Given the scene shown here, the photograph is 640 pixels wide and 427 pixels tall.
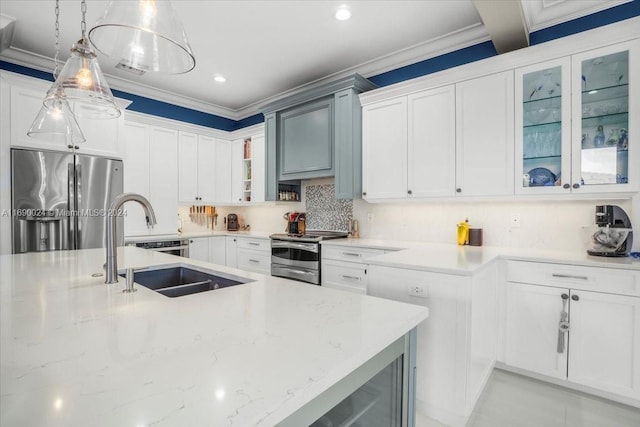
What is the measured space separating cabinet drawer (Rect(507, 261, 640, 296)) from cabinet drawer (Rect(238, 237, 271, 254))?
2666 mm

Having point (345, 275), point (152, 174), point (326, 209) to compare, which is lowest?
point (345, 275)

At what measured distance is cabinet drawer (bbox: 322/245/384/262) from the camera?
9.95 ft

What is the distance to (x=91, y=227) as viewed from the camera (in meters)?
3.27

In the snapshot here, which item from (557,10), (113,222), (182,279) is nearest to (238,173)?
(182,279)

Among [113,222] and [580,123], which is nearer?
[113,222]

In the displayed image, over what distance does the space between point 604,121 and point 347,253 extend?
2.21 metres

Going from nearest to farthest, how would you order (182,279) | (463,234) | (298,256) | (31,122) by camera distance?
(182,279) → (463,234) → (31,122) → (298,256)

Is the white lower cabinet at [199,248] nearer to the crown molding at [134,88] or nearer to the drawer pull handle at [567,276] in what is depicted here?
the crown molding at [134,88]

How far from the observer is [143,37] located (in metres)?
1.29

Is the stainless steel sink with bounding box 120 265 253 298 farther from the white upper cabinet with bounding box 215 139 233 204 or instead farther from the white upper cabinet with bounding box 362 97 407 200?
the white upper cabinet with bounding box 215 139 233 204

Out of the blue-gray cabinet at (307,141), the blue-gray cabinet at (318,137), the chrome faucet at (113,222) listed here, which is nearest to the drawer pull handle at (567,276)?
the blue-gray cabinet at (318,137)

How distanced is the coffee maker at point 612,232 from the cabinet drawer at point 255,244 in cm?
317

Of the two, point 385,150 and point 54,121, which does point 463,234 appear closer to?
point 385,150

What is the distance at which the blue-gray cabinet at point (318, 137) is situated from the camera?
3455 mm
